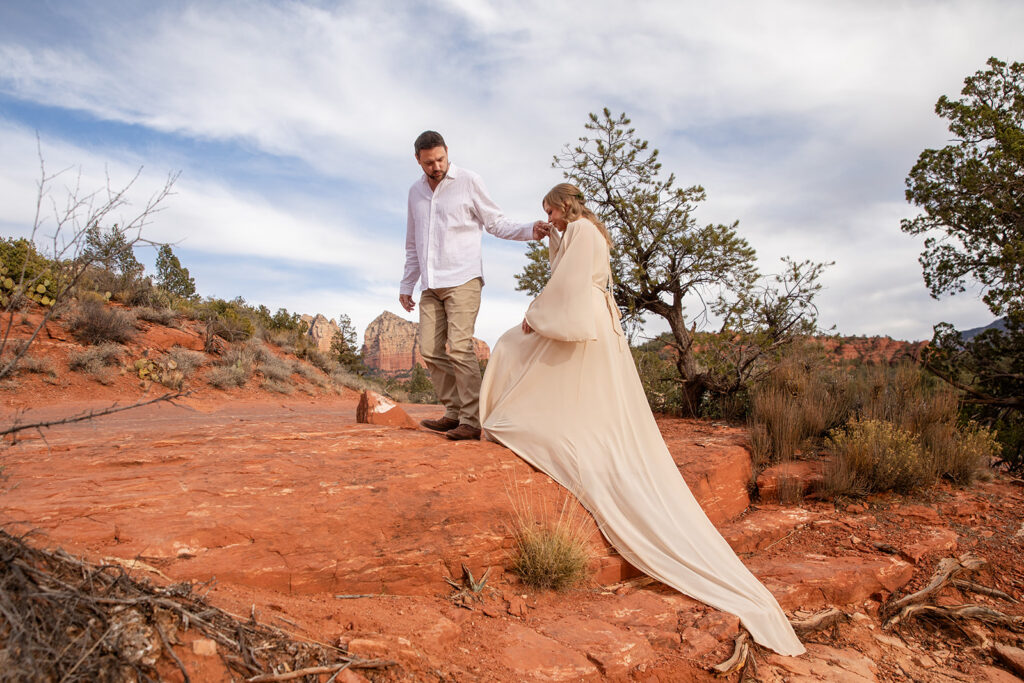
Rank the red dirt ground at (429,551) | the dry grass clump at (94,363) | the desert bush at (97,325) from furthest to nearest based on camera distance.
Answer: the desert bush at (97,325) < the dry grass clump at (94,363) < the red dirt ground at (429,551)

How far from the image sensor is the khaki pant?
5008 millimetres

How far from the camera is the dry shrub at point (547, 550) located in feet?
12.3

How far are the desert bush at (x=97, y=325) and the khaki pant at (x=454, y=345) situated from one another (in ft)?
33.1

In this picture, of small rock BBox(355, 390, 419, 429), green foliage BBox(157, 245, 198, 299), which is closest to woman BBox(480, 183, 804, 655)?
small rock BBox(355, 390, 419, 429)

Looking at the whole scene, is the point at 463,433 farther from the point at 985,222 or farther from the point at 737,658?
the point at 985,222

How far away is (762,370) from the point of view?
8148 millimetres

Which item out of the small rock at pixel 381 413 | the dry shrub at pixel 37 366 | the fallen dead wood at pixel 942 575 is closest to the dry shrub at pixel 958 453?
the fallen dead wood at pixel 942 575

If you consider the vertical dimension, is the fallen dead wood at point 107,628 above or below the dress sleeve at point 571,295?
below

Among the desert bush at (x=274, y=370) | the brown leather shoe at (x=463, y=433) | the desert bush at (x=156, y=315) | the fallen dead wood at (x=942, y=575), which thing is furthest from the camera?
the desert bush at (x=274, y=370)

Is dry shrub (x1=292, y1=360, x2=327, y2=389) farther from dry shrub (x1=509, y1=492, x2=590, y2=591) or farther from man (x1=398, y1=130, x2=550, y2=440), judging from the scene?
dry shrub (x1=509, y1=492, x2=590, y2=591)

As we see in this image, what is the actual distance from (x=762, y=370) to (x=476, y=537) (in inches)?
222

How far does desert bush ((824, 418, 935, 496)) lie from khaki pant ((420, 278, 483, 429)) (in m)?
3.37

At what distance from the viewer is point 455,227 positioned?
16.8ft

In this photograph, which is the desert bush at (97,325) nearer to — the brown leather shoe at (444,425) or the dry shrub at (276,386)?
the dry shrub at (276,386)
